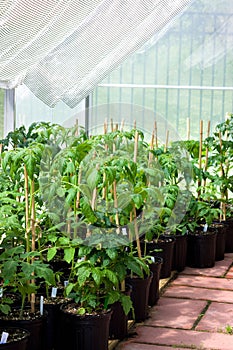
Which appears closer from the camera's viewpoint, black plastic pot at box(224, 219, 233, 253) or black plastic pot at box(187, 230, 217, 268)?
black plastic pot at box(187, 230, 217, 268)

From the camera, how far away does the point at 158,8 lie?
4898 millimetres

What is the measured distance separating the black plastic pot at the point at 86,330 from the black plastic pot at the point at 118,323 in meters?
0.27

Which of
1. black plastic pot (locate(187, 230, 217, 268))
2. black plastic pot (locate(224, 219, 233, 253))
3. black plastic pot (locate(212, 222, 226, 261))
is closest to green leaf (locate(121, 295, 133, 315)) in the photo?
black plastic pot (locate(187, 230, 217, 268))

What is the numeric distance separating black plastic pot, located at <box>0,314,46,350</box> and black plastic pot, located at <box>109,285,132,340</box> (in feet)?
1.69

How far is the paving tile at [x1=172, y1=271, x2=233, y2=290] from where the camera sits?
5036 mm

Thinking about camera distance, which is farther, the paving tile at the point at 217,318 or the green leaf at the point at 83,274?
the paving tile at the point at 217,318

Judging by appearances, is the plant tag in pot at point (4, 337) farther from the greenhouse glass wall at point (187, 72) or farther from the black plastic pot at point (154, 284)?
the greenhouse glass wall at point (187, 72)

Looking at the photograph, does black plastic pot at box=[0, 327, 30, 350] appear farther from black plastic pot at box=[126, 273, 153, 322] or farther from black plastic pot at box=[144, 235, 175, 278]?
black plastic pot at box=[144, 235, 175, 278]

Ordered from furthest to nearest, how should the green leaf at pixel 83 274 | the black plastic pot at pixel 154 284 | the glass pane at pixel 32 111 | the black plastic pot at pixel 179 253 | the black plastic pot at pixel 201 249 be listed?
the glass pane at pixel 32 111, the black plastic pot at pixel 201 249, the black plastic pot at pixel 179 253, the black plastic pot at pixel 154 284, the green leaf at pixel 83 274

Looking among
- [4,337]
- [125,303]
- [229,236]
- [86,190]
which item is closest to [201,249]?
[229,236]

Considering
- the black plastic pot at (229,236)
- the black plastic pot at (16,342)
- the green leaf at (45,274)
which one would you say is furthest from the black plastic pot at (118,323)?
the black plastic pot at (229,236)

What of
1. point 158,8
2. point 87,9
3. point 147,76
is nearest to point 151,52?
point 147,76

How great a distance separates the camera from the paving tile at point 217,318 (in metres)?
4.08

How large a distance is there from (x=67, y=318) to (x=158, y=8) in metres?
2.46
